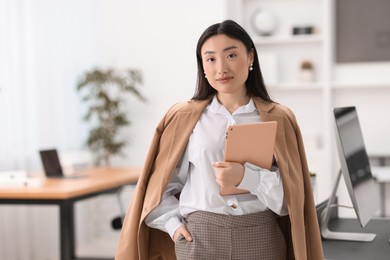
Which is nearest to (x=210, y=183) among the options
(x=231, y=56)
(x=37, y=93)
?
(x=231, y=56)

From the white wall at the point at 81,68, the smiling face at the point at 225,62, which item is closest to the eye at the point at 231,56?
the smiling face at the point at 225,62

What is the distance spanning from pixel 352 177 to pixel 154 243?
746mm

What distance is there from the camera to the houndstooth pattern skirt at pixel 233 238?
177 cm

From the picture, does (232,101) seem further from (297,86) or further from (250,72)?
(297,86)

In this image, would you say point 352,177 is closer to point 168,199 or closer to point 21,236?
point 168,199

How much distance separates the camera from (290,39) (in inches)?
231

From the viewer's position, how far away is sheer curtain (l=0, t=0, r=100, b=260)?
5.00 m

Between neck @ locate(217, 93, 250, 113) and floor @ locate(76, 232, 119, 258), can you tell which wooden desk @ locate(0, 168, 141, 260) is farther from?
neck @ locate(217, 93, 250, 113)

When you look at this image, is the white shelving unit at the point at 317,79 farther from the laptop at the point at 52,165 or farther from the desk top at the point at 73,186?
the laptop at the point at 52,165

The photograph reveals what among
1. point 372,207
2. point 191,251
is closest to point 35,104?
point 372,207

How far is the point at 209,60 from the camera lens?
186cm

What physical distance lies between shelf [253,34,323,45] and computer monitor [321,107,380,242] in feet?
10.9

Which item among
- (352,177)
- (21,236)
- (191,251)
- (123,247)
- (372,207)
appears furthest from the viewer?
(21,236)

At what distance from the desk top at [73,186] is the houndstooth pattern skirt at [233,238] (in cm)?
204
